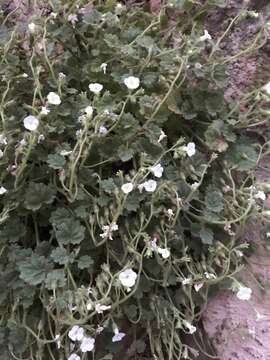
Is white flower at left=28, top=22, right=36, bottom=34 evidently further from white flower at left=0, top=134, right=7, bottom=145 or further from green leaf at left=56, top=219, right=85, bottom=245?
green leaf at left=56, top=219, right=85, bottom=245

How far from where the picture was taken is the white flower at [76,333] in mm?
1307

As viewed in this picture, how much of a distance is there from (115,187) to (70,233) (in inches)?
6.3

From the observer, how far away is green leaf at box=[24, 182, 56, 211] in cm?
146

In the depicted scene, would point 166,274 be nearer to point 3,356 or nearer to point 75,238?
point 75,238

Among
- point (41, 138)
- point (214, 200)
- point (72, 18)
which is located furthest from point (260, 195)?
point (72, 18)

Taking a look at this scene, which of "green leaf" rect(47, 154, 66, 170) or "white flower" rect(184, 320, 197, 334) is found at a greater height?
"green leaf" rect(47, 154, 66, 170)

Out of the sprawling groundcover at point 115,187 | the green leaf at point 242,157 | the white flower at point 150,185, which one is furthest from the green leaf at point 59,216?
the green leaf at point 242,157

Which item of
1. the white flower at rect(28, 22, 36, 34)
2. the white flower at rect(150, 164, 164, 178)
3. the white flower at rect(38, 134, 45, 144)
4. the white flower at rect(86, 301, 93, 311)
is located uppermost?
the white flower at rect(28, 22, 36, 34)

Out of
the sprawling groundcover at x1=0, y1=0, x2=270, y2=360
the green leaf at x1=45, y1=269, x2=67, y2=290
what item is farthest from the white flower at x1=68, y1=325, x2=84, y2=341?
the green leaf at x1=45, y1=269, x2=67, y2=290

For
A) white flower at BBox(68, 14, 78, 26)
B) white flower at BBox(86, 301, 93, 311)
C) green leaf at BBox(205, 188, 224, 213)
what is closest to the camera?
white flower at BBox(86, 301, 93, 311)

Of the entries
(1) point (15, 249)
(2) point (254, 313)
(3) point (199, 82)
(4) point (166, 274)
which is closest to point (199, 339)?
(2) point (254, 313)

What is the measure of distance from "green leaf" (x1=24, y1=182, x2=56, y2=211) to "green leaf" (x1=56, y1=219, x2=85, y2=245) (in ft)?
0.26

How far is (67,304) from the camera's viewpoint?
134 cm

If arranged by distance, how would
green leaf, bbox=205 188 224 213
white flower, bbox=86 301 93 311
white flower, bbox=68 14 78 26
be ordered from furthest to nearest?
1. white flower, bbox=68 14 78 26
2. green leaf, bbox=205 188 224 213
3. white flower, bbox=86 301 93 311
